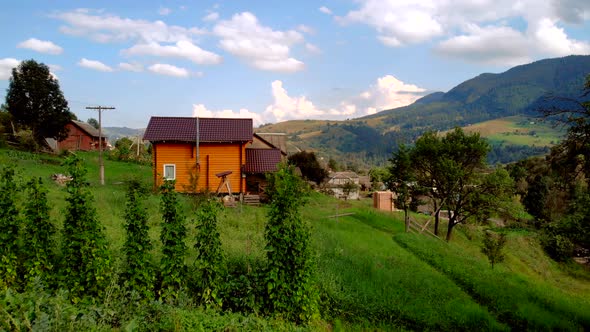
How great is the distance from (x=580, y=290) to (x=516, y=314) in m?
18.8

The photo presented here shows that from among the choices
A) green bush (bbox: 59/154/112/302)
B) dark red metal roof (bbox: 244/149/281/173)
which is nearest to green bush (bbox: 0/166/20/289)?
green bush (bbox: 59/154/112/302)

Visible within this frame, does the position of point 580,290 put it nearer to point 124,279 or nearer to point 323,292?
point 323,292

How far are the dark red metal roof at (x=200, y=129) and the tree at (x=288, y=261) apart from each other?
18935 mm

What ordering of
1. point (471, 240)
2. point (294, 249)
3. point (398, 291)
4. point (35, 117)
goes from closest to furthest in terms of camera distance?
point (294, 249), point (398, 291), point (471, 240), point (35, 117)

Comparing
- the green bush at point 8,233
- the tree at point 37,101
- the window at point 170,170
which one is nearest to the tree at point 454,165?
the window at point 170,170

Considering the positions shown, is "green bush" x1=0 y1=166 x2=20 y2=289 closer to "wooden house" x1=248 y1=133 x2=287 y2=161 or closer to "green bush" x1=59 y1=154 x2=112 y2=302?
"green bush" x1=59 y1=154 x2=112 y2=302

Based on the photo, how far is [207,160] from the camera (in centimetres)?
2934

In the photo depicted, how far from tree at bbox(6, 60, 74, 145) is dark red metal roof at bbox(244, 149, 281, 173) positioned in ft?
86.2

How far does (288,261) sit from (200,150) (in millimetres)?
20583

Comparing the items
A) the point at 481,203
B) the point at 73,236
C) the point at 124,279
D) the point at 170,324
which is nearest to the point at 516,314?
the point at 170,324

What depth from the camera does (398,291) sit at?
42.1 ft

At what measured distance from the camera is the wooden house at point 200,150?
94.7 feet

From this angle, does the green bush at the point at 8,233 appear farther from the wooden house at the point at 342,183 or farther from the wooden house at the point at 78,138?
the wooden house at the point at 342,183

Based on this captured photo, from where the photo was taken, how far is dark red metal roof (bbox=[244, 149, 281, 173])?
30172 millimetres
